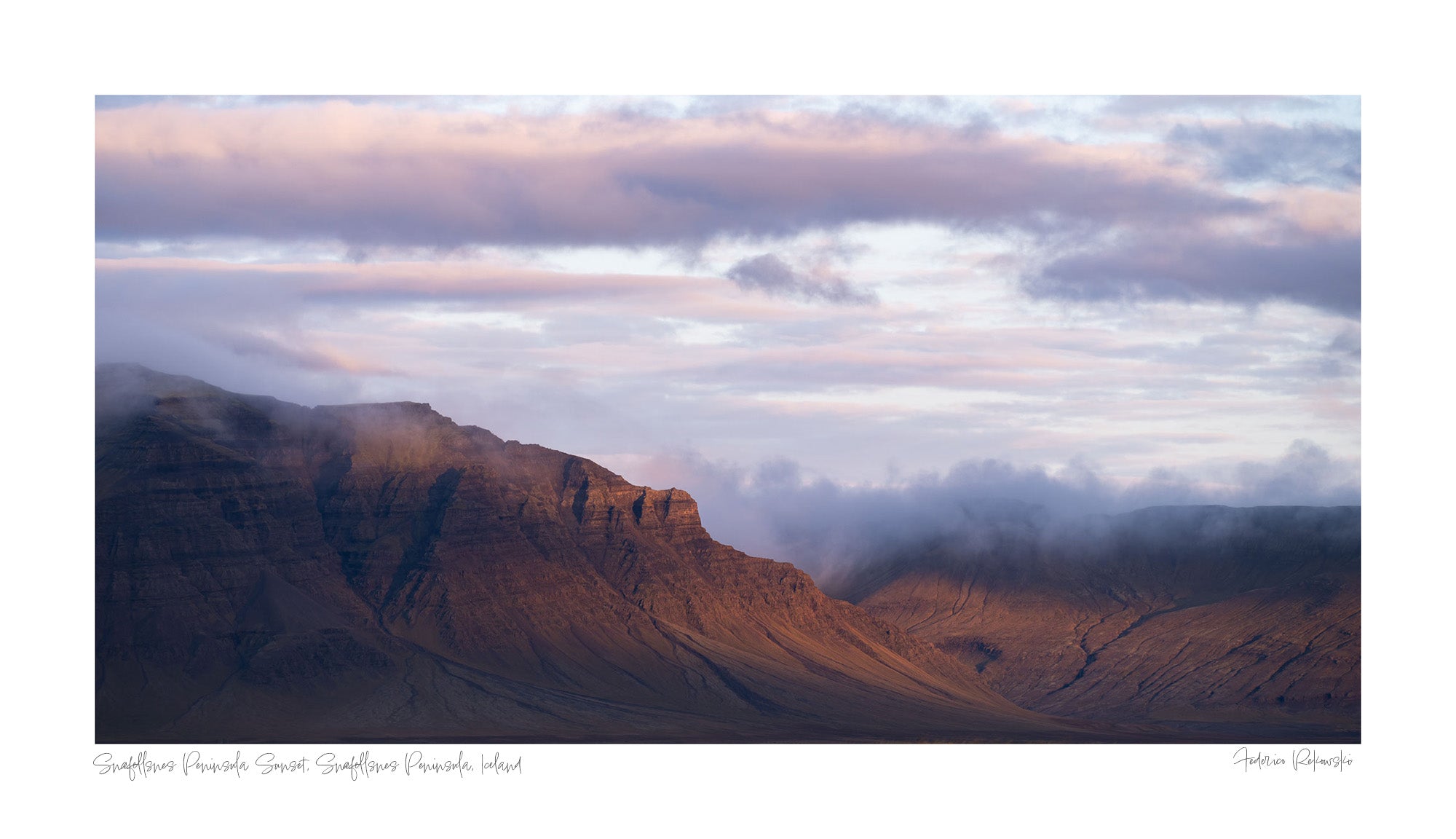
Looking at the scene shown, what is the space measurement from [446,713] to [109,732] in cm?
3401

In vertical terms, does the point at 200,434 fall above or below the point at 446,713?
above

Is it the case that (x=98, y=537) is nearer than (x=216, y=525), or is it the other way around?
(x=98, y=537)

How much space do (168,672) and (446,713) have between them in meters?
27.7

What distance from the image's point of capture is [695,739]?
170 m

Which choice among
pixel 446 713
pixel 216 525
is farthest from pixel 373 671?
pixel 216 525

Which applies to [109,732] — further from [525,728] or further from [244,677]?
[525,728]

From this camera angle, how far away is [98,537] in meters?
173

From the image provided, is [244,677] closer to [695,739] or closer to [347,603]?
[347,603]

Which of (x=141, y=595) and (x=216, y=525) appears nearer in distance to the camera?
(x=141, y=595)
